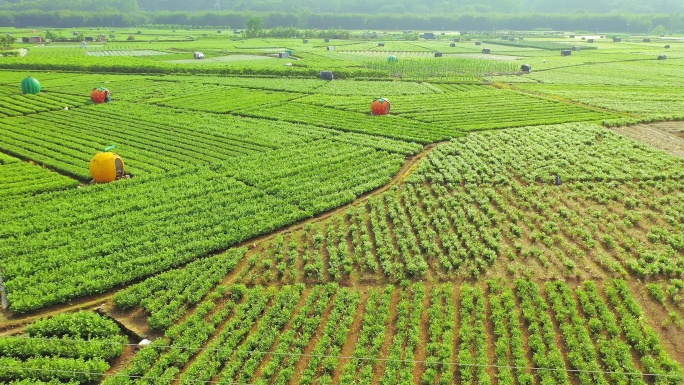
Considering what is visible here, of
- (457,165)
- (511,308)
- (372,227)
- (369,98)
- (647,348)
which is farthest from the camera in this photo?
(369,98)

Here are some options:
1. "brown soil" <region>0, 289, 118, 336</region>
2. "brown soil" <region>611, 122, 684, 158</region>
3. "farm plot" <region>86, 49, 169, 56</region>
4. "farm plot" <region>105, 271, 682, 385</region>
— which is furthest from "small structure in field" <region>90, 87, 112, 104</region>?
"farm plot" <region>86, 49, 169, 56</region>

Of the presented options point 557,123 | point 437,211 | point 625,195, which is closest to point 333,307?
point 437,211

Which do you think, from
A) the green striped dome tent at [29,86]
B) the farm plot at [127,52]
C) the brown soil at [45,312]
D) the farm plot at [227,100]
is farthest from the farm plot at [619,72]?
the farm plot at [127,52]

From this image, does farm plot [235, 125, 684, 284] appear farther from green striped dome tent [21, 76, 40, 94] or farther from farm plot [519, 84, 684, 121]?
green striped dome tent [21, 76, 40, 94]

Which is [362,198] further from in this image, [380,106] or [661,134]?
[661,134]

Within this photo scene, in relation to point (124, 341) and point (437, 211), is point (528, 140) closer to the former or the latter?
point (437, 211)

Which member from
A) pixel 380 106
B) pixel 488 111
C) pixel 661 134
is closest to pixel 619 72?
pixel 488 111
